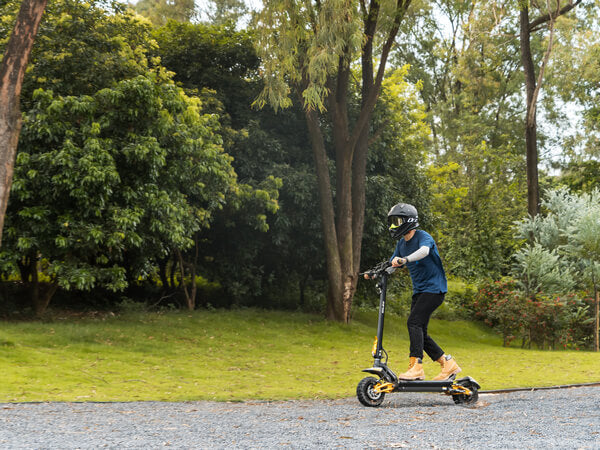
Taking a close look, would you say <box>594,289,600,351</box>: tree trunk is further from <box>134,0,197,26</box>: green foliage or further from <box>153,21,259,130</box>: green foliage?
<box>134,0,197,26</box>: green foliage

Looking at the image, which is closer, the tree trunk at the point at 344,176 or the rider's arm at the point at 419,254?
the rider's arm at the point at 419,254

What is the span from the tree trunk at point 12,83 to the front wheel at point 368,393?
5810 millimetres

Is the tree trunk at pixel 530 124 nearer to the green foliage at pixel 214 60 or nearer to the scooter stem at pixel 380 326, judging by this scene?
the green foliage at pixel 214 60

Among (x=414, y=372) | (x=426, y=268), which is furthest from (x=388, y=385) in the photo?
(x=426, y=268)

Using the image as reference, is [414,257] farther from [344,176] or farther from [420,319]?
[344,176]

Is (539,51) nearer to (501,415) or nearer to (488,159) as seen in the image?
(488,159)

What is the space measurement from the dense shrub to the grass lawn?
1.24m

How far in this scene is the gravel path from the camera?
15.5 ft

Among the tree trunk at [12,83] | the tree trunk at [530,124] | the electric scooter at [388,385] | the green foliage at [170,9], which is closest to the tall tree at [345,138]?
the tree trunk at [530,124]

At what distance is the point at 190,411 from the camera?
654 cm

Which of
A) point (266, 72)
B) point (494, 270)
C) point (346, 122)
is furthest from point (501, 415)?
point (494, 270)

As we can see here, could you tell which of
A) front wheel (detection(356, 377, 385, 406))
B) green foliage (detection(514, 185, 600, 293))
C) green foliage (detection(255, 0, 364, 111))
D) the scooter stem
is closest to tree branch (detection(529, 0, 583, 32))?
green foliage (detection(514, 185, 600, 293))

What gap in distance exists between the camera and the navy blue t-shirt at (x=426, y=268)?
6883mm

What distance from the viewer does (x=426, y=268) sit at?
6934 millimetres
